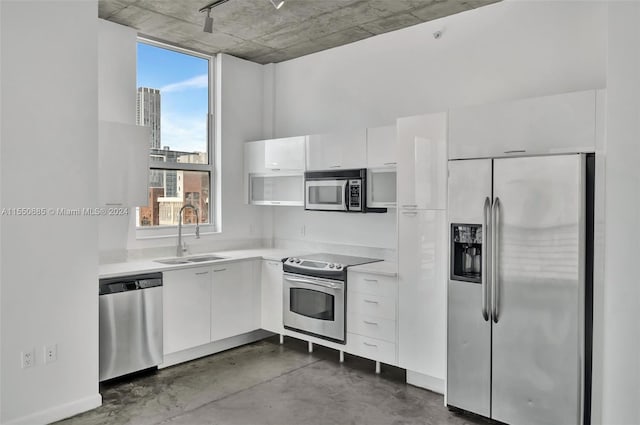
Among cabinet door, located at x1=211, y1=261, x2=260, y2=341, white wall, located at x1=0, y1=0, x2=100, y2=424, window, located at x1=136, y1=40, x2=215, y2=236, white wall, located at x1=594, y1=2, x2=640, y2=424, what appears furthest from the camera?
window, located at x1=136, y1=40, x2=215, y2=236

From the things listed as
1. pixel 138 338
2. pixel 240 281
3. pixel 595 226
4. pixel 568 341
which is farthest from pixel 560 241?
pixel 138 338

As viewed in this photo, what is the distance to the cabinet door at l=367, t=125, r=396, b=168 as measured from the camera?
397cm

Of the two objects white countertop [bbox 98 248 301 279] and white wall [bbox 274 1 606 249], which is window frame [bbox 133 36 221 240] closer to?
white countertop [bbox 98 248 301 279]

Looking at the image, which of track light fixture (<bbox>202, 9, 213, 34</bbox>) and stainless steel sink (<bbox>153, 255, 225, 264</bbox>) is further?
stainless steel sink (<bbox>153, 255, 225, 264</bbox>)

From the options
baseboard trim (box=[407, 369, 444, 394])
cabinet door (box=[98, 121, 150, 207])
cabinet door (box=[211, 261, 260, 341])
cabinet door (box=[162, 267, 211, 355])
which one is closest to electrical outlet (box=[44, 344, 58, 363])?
cabinet door (box=[162, 267, 211, 355])

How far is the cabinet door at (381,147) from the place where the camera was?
3.97 meters

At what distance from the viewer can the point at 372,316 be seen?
12.7 ft

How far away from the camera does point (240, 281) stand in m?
4.54

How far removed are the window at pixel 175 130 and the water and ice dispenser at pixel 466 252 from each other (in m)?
2.96

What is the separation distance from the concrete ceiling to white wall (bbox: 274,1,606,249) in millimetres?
175

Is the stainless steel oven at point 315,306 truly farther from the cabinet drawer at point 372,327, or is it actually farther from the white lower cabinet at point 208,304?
the white lower cabinet at point 208,304

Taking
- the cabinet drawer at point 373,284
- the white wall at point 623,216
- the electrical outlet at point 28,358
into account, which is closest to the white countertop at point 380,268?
the cabinet drawer at point 373,284

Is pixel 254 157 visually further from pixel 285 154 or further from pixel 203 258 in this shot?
pixel 203 258

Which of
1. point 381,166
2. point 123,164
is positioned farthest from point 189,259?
point 381,166
